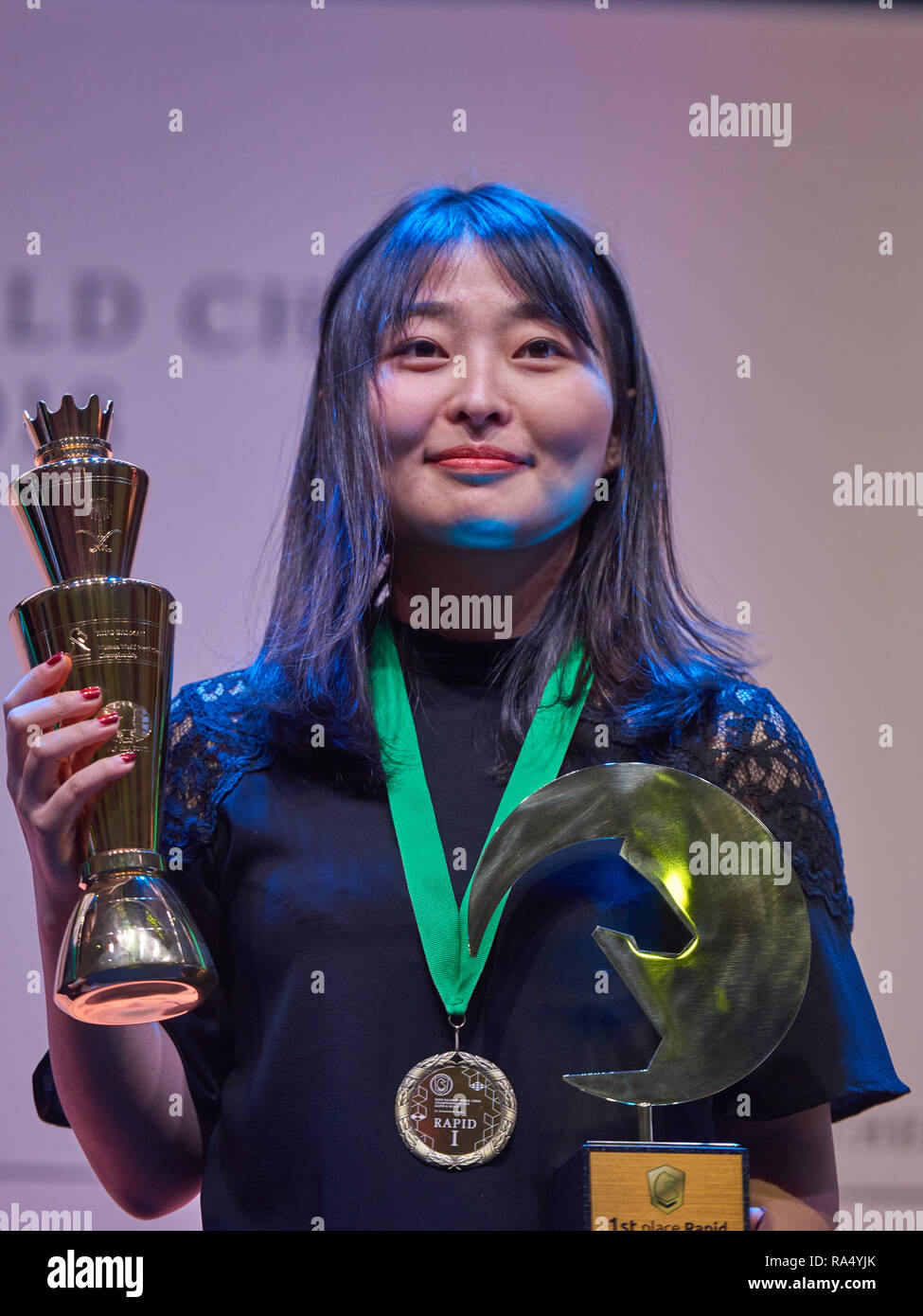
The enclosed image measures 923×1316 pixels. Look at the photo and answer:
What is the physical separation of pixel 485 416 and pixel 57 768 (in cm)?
62

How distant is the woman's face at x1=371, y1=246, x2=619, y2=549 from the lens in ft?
6.06

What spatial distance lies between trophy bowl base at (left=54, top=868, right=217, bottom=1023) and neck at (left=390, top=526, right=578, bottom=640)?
53cm

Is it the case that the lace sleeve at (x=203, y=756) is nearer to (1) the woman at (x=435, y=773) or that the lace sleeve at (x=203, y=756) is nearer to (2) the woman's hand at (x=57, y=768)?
(1) the woman at (x=435, y=773)

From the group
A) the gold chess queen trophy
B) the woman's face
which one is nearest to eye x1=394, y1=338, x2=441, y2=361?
the woman's face

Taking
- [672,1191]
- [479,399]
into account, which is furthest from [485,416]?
[672,1191]

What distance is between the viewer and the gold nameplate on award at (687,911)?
1.62 metres

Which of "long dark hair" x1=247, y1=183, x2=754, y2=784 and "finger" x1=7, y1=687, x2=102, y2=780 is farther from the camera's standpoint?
"long dark hair" x1=247, y1=183, x2=754, y2=784

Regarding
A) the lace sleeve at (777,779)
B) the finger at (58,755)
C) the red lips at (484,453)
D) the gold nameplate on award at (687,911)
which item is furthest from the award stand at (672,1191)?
the red lips at (484,453)

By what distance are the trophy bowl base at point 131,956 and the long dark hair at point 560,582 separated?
13.6 inches

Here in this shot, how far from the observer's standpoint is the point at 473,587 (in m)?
1.92

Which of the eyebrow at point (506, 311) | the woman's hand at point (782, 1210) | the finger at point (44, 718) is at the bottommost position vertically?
the woman's hand at point (782, 1210)
